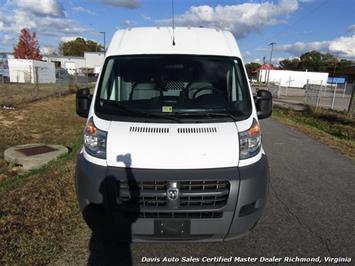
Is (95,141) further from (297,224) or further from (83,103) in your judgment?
(297,224)

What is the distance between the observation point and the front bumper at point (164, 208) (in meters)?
2.90

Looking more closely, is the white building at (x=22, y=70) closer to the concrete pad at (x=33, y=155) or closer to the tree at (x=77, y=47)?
the concrete pad at (x=33, y=155)

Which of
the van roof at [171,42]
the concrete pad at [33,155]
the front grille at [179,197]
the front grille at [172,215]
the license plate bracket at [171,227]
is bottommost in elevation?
the concrete pad at [33,155]

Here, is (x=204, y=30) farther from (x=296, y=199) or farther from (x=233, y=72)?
(x=296, y=199)

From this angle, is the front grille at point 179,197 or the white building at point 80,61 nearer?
the front grille at point 179,197

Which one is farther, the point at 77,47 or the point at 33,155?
the point at 77,47

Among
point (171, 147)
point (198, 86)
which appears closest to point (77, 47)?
point (198, 86)

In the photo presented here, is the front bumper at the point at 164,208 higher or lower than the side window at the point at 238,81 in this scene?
lower

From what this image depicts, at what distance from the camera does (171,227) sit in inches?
115

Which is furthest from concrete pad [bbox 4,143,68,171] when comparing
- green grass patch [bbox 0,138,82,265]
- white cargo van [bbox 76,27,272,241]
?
white cargo van [bbox 76,27,272,241]

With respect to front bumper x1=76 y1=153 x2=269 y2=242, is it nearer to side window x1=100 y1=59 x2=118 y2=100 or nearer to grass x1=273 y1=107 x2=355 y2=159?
side window x1=100 y1=59 x2=118 y2=100

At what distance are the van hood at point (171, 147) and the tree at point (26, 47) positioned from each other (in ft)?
256

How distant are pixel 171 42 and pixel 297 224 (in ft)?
8.98

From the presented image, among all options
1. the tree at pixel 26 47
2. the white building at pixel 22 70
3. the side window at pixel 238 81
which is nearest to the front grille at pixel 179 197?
the side window at pixel 238 81
